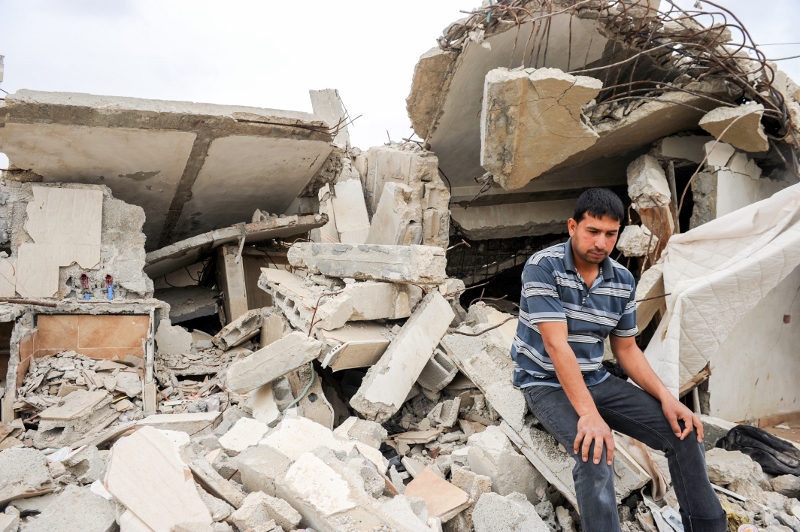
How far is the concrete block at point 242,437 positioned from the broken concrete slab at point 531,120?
3.24 metres

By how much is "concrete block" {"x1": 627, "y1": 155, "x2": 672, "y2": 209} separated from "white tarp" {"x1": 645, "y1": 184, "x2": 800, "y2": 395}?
133 centimetres

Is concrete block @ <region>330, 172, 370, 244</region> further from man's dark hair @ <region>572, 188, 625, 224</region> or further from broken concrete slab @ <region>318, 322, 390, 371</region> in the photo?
man's dark hair @ <region>572, 188, 625, 224</region>

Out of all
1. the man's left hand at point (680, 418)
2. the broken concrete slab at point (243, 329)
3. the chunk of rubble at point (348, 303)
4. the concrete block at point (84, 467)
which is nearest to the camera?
the man's left hand at point (680, 418)

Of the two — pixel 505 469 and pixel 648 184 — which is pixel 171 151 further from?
pixel 648 184

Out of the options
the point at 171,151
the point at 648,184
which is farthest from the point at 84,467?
the point at 648,184

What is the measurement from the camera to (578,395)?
94.0 inches

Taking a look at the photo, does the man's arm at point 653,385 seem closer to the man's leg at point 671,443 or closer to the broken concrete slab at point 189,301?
the man's leg at point 671,443

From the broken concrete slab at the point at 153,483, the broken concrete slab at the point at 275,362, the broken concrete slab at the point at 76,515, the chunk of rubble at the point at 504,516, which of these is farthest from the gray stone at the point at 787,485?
the broken concrete slab at the point at 76,515

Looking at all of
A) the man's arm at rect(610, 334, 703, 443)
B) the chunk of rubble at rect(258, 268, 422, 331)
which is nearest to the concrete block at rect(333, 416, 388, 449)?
the chunk of rubble at rect(258, 268, 422, 331)

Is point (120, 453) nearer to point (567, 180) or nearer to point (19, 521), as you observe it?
point (19, 521)

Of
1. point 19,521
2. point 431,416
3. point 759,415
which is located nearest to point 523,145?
point 431,416

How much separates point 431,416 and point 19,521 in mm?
2849

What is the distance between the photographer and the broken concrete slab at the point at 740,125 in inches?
196

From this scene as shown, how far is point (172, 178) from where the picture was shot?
688 cm
